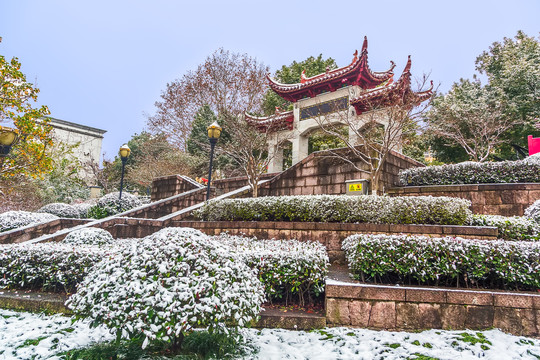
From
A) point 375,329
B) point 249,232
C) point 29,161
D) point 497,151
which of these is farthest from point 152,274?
point 497,151

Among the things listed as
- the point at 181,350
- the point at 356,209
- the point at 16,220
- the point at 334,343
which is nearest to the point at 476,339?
the point at 334,343

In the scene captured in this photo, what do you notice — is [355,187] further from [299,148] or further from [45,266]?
[299,148]

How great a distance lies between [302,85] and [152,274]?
58.6 feet

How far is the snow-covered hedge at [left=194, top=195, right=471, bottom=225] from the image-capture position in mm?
6234

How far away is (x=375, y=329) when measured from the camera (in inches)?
152

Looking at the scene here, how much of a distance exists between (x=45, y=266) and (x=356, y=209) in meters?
5.61

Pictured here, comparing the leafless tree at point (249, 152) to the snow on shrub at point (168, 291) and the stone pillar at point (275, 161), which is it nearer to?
the stone pillar at point (275, 161)

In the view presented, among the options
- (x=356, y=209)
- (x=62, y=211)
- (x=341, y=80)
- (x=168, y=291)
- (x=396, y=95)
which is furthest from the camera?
(x=341, y=80)

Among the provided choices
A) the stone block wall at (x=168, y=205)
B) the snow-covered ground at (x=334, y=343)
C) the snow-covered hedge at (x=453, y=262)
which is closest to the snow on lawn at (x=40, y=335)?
the snow-covered ground at (x=334, y=343)

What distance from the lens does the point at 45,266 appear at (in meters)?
4.79

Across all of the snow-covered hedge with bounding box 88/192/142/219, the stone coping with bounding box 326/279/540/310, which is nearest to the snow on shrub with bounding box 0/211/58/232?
the snow-covered hedge with bounding box 88/192/142/219

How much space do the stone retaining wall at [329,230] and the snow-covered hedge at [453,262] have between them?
1.14m

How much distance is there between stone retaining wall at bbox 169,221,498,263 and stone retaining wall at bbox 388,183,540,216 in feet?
11.9

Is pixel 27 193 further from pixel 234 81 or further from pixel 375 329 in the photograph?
pixel 375 329
